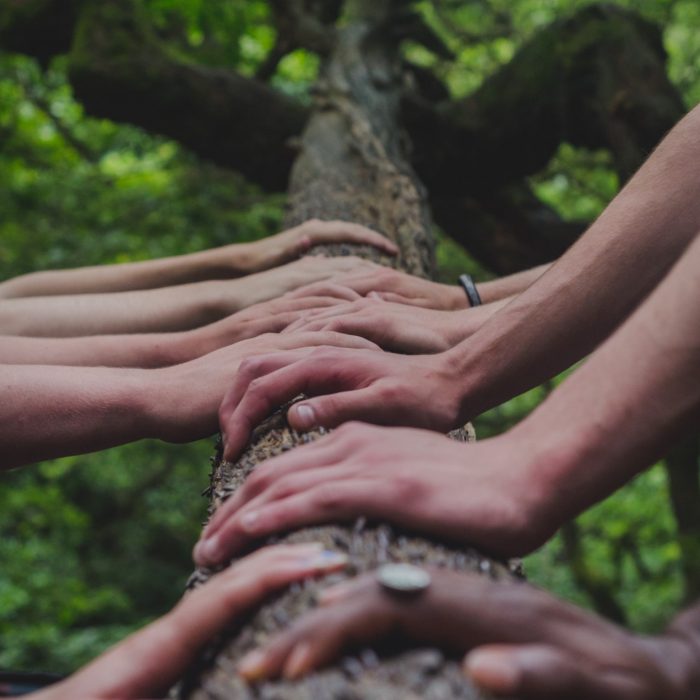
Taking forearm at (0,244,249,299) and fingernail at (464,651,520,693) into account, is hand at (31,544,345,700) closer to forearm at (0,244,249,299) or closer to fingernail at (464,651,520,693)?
fingernail at (464,651,520,693)

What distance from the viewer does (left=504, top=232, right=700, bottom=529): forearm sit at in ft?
3.88

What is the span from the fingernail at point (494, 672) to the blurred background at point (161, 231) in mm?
3927

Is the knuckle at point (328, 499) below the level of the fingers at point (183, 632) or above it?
above

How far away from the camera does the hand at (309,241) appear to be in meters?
3.20

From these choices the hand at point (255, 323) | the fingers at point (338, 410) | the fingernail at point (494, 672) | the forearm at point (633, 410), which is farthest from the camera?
the hand at point (255, 323)

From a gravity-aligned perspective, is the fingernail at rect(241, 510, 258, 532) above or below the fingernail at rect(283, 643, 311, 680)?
below

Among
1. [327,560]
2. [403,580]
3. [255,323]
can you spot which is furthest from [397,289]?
[403,580]

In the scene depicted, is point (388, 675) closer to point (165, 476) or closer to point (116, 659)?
point (116, 659)

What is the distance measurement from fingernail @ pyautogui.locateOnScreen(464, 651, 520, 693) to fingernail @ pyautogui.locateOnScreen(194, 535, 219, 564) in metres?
0.50

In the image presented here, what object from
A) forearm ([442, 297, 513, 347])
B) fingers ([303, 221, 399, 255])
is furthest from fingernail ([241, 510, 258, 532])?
fingers ([303, 221, 399, 255])

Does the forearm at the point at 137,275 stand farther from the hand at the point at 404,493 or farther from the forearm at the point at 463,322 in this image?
the hand at the point at 404,493

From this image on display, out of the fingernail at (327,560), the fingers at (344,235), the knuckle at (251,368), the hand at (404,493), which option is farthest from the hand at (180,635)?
the fingers at (344,235)

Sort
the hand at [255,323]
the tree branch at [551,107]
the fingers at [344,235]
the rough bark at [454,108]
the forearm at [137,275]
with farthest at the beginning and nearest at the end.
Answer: the rough bark at [454,108], the tree branch at [551,107], the forearm at [137,275], the fingers at [344,235], the hand at [255,323]

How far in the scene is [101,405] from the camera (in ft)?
6.38
